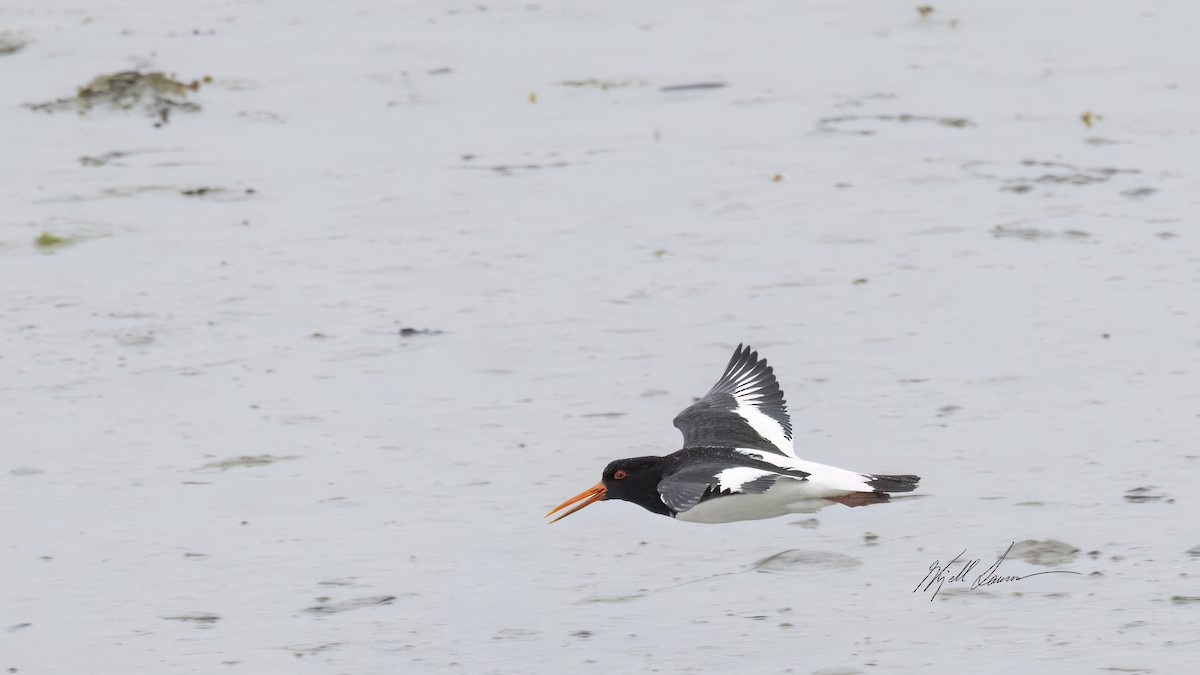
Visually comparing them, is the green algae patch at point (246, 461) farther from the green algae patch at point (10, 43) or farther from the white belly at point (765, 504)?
the green algae patch at point (10, 43)

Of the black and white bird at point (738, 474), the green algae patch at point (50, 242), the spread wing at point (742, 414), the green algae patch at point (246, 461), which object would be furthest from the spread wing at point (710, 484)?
the green algae patch at point (50, 242)

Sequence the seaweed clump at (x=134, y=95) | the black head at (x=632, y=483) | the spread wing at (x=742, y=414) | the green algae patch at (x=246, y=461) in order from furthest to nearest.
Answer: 1. the seaweed clump at (x=134, y=95)
2. the green algae patch at (x=246, y=461)
3. the spread wing at (x=742, y=414)
4. the black head at (x=632, y=483)

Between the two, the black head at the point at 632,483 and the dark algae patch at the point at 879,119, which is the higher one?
the dark algae patch at the point at 879,119

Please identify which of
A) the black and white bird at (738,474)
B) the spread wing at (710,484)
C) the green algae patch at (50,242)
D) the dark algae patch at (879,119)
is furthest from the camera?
the dark algae patch at (879,119)

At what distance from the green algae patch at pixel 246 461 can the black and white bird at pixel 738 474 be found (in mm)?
1446

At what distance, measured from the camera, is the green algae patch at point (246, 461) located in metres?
8.19

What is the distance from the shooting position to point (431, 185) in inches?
475

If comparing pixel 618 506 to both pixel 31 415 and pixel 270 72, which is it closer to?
pixel 31 415

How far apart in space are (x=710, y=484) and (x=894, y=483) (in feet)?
2.32

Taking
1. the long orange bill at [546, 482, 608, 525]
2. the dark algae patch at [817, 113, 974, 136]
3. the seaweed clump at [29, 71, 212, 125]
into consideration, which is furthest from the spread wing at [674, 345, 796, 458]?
the seaweed clump at [29, 71, 212, 125]

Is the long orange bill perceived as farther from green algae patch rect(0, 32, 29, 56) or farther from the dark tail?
green algae patch rect(0, 32, 29, 56)

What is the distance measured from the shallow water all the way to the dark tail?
11.3 inches

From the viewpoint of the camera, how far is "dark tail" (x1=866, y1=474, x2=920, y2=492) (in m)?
6.96
